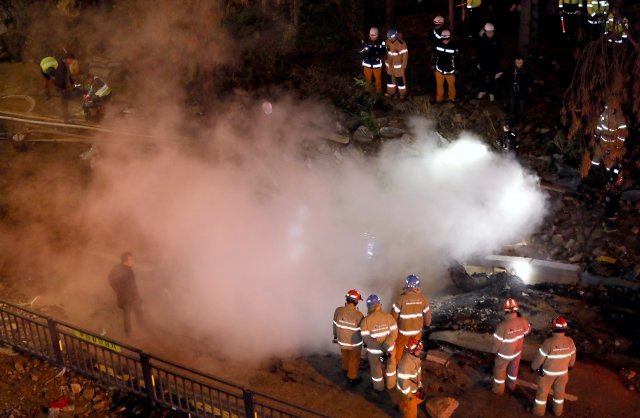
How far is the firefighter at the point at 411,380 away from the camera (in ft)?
26.8

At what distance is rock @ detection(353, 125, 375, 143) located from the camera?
1438cm

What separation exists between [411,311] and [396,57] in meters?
6.66

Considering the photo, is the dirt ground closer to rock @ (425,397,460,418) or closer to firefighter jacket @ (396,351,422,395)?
rock @ (425,397,460,418)

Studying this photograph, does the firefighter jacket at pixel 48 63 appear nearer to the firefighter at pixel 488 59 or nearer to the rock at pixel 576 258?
the firefighter at pixel 488 59

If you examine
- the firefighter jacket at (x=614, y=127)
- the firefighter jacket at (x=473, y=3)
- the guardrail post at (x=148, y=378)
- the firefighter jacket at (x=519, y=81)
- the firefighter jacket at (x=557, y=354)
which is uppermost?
the firefighter jacket at (x=473, y=3)

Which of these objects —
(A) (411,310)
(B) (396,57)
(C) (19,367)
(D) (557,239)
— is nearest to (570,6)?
(B) (396,57)

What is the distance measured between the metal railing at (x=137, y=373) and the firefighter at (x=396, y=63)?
25.0 feet

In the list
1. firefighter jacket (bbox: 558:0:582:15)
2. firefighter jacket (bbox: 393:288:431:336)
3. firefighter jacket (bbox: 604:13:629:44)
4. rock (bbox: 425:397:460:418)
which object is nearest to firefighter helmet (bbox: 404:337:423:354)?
rock (bbox: 425:397:460:418)

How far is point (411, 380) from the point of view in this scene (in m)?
8.19

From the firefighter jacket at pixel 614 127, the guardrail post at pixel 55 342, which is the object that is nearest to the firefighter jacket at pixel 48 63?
the guardrail post at pixel 55 342

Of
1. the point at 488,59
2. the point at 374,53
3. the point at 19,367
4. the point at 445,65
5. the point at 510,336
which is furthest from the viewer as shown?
the point at 374,53

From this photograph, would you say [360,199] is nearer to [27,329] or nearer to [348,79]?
[348,79]

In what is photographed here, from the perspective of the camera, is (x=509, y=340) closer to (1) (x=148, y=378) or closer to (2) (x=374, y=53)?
(1) (x=148, y=378)

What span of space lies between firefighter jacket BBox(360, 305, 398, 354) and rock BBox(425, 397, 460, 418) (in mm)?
793
